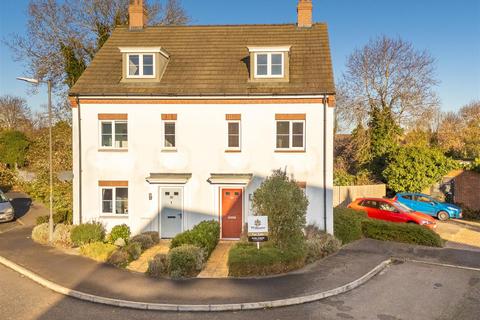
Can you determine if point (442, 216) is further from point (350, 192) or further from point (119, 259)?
point (119, 259)

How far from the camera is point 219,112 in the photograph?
16.8 m

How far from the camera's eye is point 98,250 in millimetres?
14070

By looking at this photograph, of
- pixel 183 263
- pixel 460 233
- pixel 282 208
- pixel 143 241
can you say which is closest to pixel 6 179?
pixel 143 241

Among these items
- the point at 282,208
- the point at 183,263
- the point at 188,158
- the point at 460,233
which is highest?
the point at 188,158

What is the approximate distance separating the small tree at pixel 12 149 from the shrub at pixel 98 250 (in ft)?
102

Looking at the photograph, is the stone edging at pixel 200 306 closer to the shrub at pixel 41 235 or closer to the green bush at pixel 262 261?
the green bush at pixel 262 261

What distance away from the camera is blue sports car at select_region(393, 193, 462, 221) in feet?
81.1

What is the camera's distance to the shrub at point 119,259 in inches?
521

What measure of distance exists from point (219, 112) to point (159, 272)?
759 centimetres

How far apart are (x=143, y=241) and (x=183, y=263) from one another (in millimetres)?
4028

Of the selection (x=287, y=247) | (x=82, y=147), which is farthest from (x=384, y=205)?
(x=82, y=147)

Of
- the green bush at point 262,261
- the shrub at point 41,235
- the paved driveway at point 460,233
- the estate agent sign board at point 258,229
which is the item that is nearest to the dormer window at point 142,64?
the shrub at point 41,235

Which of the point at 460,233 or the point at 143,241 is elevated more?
the point at 143,241

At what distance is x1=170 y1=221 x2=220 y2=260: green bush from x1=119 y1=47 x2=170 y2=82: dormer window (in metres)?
7.34
